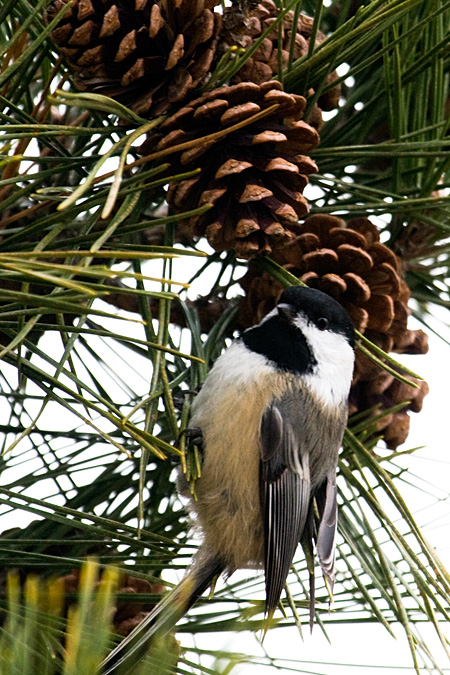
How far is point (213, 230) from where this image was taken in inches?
29.7

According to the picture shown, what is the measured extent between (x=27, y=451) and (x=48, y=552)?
0.12 meters

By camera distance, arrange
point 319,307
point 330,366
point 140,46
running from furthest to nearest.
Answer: point 330,366
point 319,307
point 140,46

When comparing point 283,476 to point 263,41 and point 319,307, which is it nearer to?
point 319,307

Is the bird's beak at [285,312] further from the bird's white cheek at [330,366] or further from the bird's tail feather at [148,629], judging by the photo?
the bird's tail feather at [148,629]

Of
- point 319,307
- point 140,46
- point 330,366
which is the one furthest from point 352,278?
point 140,46

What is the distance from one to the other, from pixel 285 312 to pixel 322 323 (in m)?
0.06

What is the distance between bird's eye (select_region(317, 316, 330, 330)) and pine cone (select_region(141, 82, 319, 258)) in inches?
9.4

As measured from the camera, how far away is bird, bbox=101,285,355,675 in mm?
1008

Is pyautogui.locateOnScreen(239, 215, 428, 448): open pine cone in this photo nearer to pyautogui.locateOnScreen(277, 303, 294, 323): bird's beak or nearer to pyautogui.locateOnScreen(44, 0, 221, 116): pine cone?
pyautogui.locateOnScreen(277, 303, 294, 323): bird's beak

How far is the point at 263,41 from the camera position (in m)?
0.77

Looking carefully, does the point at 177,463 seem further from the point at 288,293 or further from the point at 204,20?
the point at 204,20

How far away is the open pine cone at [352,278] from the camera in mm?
917

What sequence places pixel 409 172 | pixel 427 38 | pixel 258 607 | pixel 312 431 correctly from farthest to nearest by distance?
pixel 312 431
pixel 409 172
pixel 427 38
pixel 258 607

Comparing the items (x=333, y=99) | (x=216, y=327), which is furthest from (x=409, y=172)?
(x=216, y=327)
